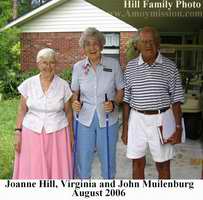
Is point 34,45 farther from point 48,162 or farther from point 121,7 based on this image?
point 48,162

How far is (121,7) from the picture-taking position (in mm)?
9203

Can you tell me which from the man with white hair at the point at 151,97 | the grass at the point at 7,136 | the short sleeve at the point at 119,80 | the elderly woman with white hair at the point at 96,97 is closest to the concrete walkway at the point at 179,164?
the grass at the point at 7,136

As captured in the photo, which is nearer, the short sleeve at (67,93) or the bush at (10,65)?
the short sleeve at (67,93)

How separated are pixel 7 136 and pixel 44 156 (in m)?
5.19

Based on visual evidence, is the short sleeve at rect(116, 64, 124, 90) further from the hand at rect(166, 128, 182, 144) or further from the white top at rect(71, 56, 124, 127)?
the hand at rect(166, 128, 182, 144)

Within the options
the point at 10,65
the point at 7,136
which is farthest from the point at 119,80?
the point at 10,65

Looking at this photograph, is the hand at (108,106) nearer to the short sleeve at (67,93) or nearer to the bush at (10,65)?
the short sleeve at (67,93)

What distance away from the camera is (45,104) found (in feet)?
12.4

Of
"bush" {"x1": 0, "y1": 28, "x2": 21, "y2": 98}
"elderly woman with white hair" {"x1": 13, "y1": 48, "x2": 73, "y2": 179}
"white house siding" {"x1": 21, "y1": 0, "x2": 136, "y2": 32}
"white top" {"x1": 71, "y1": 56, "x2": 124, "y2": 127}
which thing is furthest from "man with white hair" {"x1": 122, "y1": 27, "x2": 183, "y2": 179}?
"white house siding" {"x1": 21, "y1": 0, "x2": 136, "y2": 32}

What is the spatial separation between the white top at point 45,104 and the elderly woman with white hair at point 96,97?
139mm

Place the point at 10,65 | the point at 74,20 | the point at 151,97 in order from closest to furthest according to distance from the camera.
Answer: the point at 151,97
the point at 10,65
the point at 74,20

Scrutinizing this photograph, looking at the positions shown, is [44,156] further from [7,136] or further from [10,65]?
[10,65]

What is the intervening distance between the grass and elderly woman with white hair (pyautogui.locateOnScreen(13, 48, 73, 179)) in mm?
1717

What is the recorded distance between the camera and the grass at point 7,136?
616 cm
